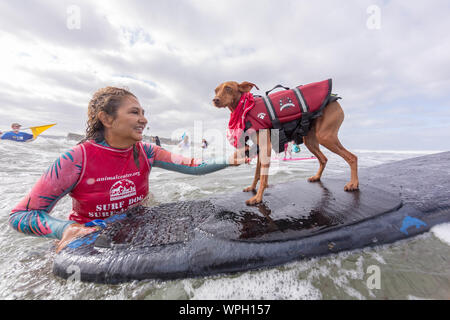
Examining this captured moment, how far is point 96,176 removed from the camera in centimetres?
171

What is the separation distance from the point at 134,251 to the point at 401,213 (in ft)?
7.99

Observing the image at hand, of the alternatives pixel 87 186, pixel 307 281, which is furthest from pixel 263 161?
pixel 87 186

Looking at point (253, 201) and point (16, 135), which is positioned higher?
point (16, 135)

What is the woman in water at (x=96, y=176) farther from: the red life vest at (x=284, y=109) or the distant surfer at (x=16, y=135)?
the distant surfer at (x=16, y=135)

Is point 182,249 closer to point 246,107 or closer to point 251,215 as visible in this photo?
point 251,215

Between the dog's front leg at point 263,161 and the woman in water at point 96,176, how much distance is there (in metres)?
0.38

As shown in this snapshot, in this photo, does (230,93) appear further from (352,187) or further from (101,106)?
(352,187)

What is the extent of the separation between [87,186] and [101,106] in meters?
0.76

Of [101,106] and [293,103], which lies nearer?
[101,106]

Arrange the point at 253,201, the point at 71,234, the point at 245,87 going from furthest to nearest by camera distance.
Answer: the point at 245,87
the point at 253,201
the point at 71,234

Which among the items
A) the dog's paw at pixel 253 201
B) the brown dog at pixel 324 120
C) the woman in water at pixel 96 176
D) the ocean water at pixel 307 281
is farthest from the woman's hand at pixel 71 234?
the brown dog at pixel 324 120

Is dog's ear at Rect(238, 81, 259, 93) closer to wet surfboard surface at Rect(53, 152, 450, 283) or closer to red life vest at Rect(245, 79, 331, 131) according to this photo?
red life vest at Rect(245, 79, 331, 131)

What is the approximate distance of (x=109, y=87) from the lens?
184 cm
